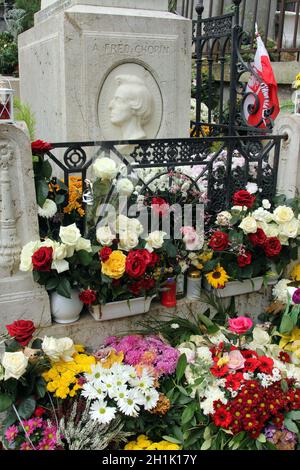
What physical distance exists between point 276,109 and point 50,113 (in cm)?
218

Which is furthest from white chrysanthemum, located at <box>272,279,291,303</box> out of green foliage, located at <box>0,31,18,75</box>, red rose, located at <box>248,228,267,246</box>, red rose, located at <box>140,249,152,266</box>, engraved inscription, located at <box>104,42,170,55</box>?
green foliage, located at <box>0,31,18,75</box>

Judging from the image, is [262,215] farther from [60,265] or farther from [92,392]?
[92,392]

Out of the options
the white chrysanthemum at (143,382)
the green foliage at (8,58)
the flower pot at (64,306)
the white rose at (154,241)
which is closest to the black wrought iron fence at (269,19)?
the green foliage at (8,58)

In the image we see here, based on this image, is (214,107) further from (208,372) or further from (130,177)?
(208,372)

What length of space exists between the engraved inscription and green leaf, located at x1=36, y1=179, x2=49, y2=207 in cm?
147

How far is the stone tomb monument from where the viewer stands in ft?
12.0

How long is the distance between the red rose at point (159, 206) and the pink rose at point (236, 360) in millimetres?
964

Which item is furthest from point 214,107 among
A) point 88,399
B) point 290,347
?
point 88,399

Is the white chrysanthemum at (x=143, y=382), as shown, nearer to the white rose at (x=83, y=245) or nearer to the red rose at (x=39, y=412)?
the red rose at (x=39, y=412)

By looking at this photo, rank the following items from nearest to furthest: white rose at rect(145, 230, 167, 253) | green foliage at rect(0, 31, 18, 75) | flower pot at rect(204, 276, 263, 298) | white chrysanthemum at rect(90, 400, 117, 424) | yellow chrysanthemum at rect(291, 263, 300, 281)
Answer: white chrysanthemum at rect(90, 400, 117, 424) < white rose at rect(145, 230, 167, 253) < flower pot at rect(204, 276, 263, 298) < yellow chrysanthemum at rect(291, 263, 300, 281) < green foliage at rect(0, 31, 18, 75)

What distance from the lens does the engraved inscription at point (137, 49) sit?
372 centimetres

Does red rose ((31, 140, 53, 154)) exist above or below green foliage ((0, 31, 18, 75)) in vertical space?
below

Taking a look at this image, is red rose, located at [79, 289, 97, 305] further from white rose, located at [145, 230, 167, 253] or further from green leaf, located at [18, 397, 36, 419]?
green leaf, located at [18, 397, 36, 419]

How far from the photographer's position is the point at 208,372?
2.64m
